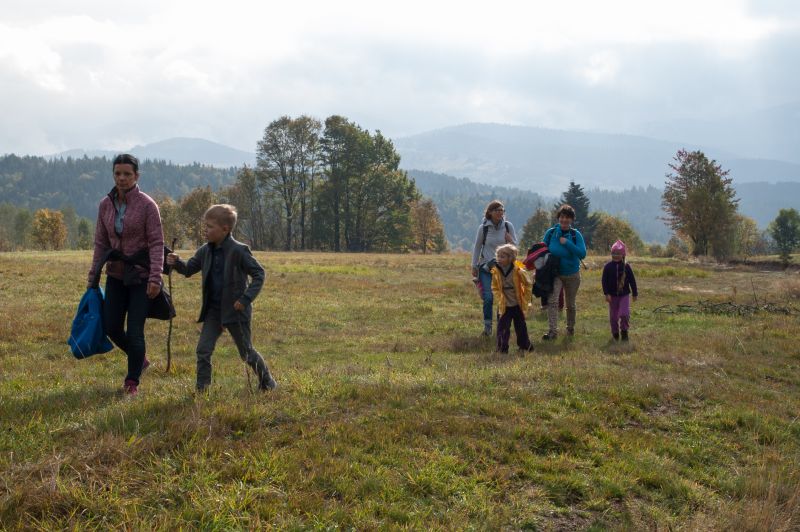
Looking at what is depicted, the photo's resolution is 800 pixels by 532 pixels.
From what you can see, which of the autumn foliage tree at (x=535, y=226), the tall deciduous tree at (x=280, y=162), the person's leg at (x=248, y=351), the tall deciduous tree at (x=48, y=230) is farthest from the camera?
the autumn foliage tree at (x=535, y=226)

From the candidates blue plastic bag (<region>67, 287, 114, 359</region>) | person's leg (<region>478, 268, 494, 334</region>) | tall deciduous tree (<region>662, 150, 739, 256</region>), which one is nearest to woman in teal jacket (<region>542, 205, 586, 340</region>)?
person's leg (<region>478, 268, 494, 334</region>)

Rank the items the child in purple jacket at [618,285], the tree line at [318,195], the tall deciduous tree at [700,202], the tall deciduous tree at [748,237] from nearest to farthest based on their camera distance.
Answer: the child in purple jacket at [618,285] < the tall deciduous tree at [700,202] < the tree line at [318,195] < the tall deciduous tree at [748,237]

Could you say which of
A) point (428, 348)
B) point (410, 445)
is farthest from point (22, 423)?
point (428, 348)

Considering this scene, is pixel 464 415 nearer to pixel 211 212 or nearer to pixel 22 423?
pixel 211 212

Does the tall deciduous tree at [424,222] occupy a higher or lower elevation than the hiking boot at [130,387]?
higher

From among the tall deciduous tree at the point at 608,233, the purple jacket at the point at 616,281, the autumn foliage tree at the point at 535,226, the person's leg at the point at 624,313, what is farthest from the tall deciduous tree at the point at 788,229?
the purple jacket at the point at 616,281

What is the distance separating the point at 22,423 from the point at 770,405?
9.12m

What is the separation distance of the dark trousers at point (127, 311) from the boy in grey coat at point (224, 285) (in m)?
0.62

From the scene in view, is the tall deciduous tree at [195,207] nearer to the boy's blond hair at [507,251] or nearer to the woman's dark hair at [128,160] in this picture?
the boy's blond hair at [507,251]

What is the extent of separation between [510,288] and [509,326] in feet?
2.46

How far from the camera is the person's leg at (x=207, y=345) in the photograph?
6.14 meters

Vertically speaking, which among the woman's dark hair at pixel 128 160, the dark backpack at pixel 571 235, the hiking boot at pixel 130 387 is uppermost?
the woman's dark hair at pixel 128 160

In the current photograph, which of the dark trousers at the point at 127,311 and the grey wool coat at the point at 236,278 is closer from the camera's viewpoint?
the grey wool coat at the point at 236,278

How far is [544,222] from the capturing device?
89.2 metres
